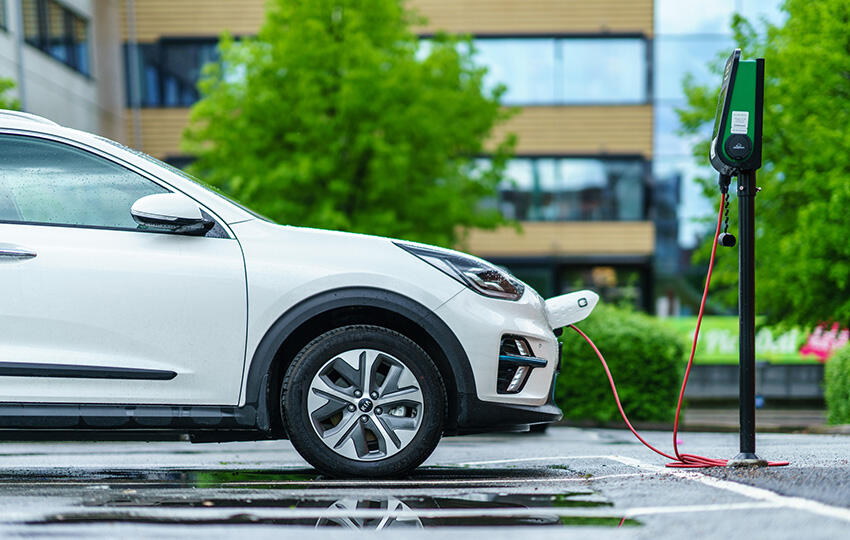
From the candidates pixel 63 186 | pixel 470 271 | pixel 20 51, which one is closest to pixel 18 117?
pixel 63 186

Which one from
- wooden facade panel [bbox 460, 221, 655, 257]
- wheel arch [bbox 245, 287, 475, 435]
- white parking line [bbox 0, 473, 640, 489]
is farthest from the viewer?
wooden facade panel [bbox 460, 221, 655, 257]

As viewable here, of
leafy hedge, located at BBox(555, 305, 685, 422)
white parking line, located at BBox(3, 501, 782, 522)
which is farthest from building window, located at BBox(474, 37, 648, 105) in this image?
white parking line, located at BBox(3, 501, 782, 522)

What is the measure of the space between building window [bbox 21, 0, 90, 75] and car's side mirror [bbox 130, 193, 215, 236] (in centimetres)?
1779

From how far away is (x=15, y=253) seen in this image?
15.3ft

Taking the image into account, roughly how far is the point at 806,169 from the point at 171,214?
12.1 metres

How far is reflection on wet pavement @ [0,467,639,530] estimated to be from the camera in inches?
139

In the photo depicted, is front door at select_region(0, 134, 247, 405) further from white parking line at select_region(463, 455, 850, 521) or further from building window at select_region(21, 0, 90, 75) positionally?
building window at select_region(21, 0, 90, 75)

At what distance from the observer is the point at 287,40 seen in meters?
16.3

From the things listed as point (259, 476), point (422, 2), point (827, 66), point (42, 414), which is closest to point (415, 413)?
point (259, 476)

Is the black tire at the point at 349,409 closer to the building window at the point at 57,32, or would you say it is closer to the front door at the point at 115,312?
the front door at the point at 115,312

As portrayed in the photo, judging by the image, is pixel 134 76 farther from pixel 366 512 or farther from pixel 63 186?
pixel 366 512

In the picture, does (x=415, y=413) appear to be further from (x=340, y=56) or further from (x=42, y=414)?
(x=340, y=56)

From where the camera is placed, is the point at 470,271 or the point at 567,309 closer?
the point at 470,271

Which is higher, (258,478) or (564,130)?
(564,130)
